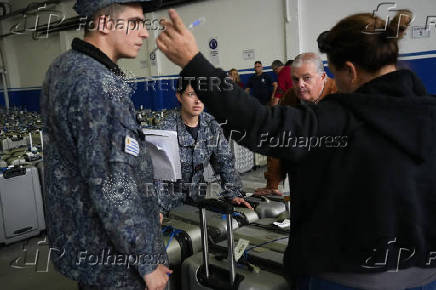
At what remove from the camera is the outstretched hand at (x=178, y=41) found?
2.64ft

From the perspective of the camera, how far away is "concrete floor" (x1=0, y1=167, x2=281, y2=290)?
9.08 feet

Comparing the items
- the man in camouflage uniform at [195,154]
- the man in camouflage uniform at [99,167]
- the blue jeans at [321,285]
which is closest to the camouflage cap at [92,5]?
the man in camouflage uniform at [99,167]

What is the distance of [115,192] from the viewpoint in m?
1.01

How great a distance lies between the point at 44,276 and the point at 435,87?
5.45 m

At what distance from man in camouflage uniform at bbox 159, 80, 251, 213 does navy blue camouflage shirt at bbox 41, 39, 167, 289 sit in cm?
105

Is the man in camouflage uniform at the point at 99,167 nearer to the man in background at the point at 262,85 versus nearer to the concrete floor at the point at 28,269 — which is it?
the concrete floor at the point at 28,269

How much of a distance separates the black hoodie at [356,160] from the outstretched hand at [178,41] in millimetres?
19

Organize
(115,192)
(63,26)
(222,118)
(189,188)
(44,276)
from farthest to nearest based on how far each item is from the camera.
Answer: (63,26), (44,276), (189,188), (115,192), (222,118)

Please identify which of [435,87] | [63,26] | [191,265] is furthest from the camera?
[63,26]

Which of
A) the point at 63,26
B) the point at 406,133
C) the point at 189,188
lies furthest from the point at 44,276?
the point at 63,26

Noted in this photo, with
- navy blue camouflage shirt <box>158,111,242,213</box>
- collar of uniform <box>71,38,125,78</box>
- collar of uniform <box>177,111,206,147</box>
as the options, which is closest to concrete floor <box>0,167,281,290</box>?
navy blue camouflage shirt <box>158,111,242,213</box>

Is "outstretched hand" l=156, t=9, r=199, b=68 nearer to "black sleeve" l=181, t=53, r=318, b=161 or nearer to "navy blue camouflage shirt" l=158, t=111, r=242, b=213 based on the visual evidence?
"black sleeve" l=181, t=53, r=318, b=161

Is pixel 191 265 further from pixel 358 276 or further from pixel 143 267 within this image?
pixel 358 276

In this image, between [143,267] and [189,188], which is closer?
[143,267]
